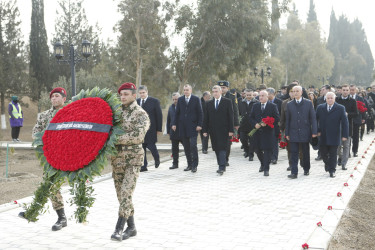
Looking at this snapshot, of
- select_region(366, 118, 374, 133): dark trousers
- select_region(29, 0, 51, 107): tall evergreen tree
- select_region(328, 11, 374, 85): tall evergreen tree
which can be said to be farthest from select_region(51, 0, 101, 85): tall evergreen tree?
select_region(328, 11, 374, 85): tall evergreen tree

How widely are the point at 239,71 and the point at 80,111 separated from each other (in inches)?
891

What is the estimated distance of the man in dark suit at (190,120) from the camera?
429 inches

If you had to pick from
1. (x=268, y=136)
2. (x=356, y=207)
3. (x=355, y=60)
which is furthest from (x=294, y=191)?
(x=355, y=60)

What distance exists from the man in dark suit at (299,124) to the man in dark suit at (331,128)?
1.55 ft

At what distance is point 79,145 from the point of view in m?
5.20

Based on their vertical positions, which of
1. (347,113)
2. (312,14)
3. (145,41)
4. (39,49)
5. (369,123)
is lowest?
(369,123)

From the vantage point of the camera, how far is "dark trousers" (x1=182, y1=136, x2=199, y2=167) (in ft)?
35.7

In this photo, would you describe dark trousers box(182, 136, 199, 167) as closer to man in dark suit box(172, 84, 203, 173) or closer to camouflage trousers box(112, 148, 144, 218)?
man in dark suit box(172, 84, 203, 173)

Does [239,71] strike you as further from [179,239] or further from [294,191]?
[179,239]

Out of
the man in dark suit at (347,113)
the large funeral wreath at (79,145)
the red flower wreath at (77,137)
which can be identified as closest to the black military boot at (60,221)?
the large funeral wreath at (79,145)

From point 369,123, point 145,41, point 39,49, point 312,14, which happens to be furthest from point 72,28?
point 312,14

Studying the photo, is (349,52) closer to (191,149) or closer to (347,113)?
(347,113)

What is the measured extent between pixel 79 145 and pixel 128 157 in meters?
0.67

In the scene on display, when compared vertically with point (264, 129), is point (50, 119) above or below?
above
